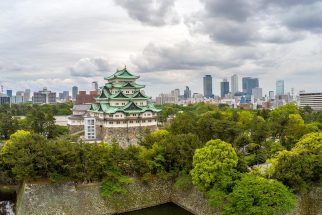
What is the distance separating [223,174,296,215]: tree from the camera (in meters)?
17.3

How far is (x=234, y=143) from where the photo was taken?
28609mm

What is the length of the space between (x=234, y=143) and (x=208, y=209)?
863 cm

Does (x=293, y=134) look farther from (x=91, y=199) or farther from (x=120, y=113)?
(x=91, y=199)

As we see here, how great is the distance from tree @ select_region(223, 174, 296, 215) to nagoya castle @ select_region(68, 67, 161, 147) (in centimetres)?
1869

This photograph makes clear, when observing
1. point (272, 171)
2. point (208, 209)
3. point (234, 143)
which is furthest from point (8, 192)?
point (272, 171)

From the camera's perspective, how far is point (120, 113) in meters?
36.3

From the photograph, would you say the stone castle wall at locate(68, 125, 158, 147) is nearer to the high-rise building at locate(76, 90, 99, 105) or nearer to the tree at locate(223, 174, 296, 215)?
the tree at locate(223, 174, 296, 215)

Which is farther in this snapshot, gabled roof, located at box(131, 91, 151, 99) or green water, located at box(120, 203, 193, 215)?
gabled roof, located at box(131, 91, 151, 99)

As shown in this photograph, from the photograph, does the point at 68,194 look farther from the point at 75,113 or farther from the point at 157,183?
the point at 75,113

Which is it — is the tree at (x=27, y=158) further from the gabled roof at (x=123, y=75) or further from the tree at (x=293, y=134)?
the tree at (x=293, y=134)

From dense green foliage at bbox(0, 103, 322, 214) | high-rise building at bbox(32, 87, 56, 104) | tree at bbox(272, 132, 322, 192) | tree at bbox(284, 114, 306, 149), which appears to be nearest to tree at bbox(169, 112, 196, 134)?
dense green foliage at bbox(0, 103, 322, 214)

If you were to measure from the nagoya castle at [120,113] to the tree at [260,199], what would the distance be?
18685 mm

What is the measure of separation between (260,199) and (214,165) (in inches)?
137

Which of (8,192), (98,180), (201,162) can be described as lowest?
(8,192)
